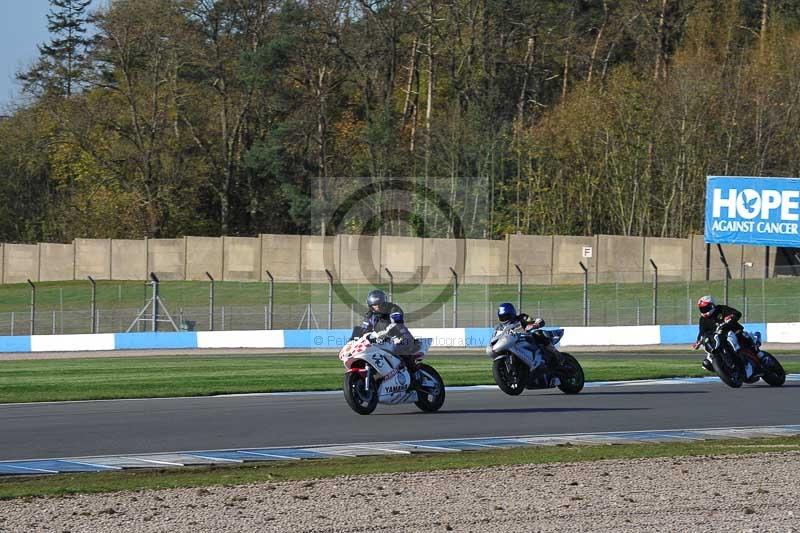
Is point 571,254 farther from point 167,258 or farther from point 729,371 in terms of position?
point 729,371

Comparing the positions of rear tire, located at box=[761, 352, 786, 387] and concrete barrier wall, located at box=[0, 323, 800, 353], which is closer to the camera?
rear tire, located at box=[761, 352, 786, 387]

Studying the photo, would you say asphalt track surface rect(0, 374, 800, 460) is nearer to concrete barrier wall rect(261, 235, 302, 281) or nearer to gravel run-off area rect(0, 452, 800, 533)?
gravel run-off area rect(0, 452, 800, 533)

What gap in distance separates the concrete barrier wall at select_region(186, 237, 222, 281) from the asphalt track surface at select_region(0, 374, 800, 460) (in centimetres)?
4238

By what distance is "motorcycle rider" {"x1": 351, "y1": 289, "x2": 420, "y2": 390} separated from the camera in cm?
1662

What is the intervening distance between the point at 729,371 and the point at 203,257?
44.9 metres

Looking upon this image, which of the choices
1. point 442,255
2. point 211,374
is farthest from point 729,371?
point 442,255

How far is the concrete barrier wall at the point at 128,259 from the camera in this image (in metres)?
64.0

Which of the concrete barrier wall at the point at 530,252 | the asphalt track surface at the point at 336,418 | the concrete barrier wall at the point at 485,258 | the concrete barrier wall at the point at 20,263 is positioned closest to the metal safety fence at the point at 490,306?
the concrete barrier wall at the point at 530,252

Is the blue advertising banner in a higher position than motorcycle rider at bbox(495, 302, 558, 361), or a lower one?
higher

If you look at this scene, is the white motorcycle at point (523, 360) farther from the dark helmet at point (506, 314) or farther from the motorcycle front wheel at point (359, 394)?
the motorcycle front wheel at point (359, 394)

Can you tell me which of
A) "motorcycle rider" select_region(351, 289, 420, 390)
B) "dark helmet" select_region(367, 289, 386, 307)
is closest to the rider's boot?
"motorcycle rider" select_region(351, 289, 420, 390)

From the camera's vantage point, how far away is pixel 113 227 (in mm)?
71875

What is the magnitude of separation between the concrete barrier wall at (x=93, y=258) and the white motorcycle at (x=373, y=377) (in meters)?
50.4

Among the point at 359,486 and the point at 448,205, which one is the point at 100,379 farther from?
the point at 448,205
